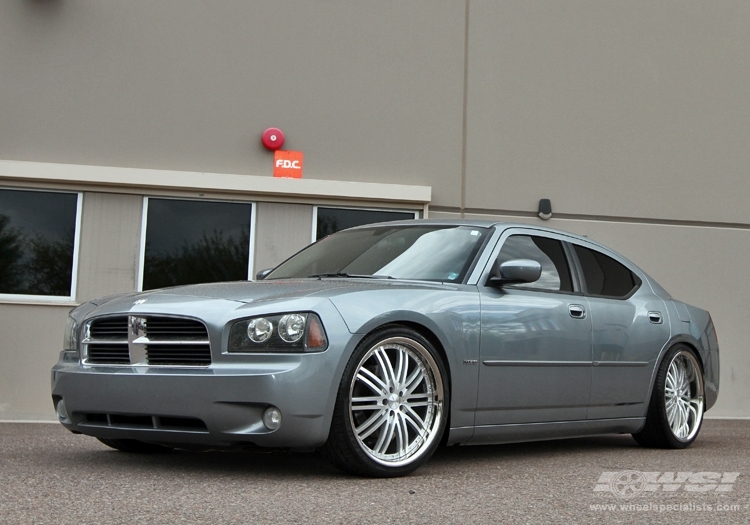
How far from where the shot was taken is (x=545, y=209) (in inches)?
466

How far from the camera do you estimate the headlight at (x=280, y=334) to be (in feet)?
15.4

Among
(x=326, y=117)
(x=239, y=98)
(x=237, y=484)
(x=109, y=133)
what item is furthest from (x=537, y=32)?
(x=237, y=484)

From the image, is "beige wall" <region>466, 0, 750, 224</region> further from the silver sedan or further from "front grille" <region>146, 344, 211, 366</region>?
"front grille" <region>146, 344, 211, 366</region>

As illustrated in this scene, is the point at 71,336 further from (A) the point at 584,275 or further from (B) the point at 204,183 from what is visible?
(B) the point at 204,183

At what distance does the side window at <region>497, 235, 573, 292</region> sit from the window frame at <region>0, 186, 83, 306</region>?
5.97m

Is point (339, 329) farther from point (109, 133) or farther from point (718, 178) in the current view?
point (718, 178)

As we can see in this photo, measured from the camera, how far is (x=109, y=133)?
1105 centimetres

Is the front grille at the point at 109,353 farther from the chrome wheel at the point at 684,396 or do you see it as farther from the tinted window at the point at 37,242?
the tinted window at the point at 37,242

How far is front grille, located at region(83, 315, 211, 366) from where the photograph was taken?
15.9 ft

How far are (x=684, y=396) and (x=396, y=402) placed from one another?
3158 millimetres

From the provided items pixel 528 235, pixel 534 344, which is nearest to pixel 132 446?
pixel 534 344

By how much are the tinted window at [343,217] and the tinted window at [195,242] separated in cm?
81

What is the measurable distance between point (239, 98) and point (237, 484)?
7426 millimetres

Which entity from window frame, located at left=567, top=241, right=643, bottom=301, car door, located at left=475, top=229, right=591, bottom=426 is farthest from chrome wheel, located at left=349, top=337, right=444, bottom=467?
window frame, located at left=567, top=241, right=643, bottom=301
